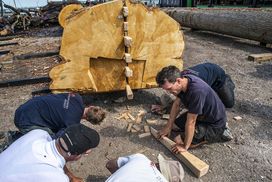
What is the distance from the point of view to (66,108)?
10.8 ft

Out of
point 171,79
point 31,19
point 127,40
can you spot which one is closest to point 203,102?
point 171,79

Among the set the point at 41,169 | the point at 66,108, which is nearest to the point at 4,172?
the point at 41,169

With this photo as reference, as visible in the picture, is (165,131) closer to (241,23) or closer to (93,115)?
(93,115)

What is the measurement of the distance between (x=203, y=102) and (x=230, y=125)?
1.22m

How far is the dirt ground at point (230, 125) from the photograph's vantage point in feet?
11.3

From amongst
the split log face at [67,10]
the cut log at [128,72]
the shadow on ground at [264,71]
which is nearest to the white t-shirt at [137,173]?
the cut log at [128,72]

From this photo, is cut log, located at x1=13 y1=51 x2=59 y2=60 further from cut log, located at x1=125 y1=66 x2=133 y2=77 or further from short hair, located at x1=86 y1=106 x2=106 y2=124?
short hair, located at x1=86 y1=106 x2=106 y2=124

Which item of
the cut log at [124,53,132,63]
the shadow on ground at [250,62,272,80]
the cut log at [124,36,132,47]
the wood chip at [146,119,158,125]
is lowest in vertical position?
the wood chip at [146,119,158,125]

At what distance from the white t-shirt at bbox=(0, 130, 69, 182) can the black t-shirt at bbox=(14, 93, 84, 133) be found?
3.53ft

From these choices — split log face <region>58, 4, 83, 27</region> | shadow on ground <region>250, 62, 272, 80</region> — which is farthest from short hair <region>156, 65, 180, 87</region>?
split log face <region>58, 4, 83, 27</region>

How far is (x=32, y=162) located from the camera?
1.97m

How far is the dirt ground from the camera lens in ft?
11.3

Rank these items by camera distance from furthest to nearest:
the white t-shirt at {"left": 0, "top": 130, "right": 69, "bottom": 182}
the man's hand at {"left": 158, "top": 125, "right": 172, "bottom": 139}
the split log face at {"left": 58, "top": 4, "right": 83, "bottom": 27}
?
the split log face at {"left": 58, "top": 4, "right": 83, "bottom": 27} → the man's hand at {"left": 158, "top": 125, "right": 172, "bottom": 139} → the white t-shirt at {"left": 0, "top": 130, "right": 69, "bottom": 182}

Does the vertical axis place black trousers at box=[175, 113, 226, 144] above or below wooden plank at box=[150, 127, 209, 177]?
above
